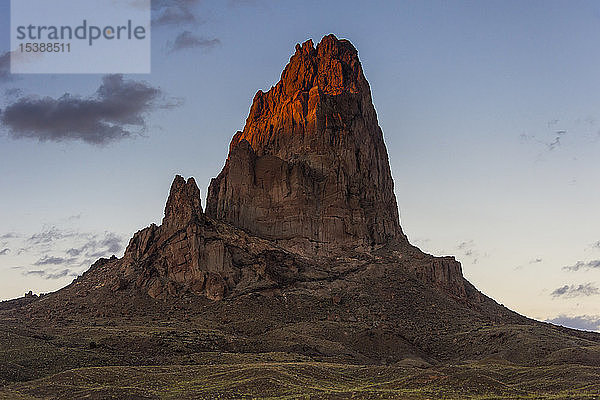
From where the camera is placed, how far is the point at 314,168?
164250 mm

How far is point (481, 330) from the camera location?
126562 millimetres

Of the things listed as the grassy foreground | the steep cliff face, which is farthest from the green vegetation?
the steep cliff face

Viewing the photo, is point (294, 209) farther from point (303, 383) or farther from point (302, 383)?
point (302, 383)

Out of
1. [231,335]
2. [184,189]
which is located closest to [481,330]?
[231,335]

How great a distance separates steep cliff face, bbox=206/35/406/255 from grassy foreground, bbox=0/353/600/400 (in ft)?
220

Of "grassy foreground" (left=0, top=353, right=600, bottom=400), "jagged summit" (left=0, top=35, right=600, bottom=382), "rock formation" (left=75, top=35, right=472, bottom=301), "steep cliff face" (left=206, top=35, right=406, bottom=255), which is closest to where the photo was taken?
"grassy foreground" (left=0, top=353, right=600, bottom=400)

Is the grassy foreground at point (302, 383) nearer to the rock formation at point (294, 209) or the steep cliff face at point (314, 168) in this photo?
the rock formation at point (294, 209)

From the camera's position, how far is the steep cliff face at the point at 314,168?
15688 centimetres

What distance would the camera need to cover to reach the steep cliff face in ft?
515

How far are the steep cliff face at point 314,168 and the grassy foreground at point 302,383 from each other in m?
67.2

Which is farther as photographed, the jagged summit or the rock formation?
the rock formation

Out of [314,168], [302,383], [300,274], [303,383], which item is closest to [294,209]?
[314,168]

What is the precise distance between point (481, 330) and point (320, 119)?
61.7m

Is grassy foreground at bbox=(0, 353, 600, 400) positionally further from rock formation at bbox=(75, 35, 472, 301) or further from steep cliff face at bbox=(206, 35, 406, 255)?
steep cliff face at bbox=(206, 35, 406, 255)
